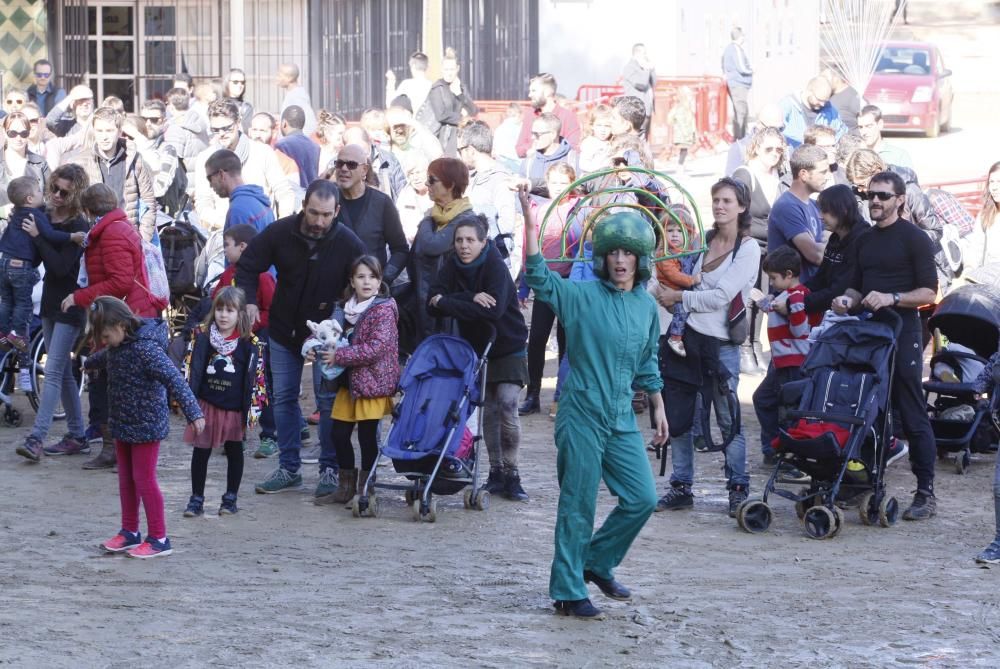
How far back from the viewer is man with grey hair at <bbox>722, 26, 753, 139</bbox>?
85.7 feet

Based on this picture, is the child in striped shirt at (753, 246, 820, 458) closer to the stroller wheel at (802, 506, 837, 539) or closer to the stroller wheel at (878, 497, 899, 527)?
the stroller wheel at (878, 497, 899, 527)

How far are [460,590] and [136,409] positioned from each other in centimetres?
187

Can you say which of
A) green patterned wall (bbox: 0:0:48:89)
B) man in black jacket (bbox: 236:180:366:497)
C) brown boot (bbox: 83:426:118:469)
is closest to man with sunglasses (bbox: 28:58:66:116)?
green patterned wall (bbox: 0:0:48:89)

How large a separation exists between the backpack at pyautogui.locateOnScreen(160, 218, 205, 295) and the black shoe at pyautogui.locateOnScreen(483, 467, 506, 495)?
3872 mm

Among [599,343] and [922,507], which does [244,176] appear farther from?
[599,343]

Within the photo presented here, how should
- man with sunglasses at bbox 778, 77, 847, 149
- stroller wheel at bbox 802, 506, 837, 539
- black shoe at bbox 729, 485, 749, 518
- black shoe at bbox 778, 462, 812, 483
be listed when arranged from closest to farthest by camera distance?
stroller wheel at bbox 802, 506, 837, 539
black shoe at bbox 729, 485, 749, 518
black shoe at bbox 778, 462, 812, 483
man with sunglasses at bbox 778, 77, 847, 149

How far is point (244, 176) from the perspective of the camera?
12.6m

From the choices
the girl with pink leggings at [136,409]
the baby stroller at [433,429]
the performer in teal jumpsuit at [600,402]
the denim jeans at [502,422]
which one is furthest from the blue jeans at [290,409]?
the performer in teal jumpsuit at [600,402]

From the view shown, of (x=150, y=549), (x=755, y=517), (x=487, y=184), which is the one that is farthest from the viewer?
(x=487, y=184)

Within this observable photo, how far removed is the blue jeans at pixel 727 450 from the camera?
8930mm

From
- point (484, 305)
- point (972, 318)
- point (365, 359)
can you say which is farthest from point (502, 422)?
point (972, 318)

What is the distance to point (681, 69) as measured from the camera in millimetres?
29391

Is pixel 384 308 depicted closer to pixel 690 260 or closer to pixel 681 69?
pixel 690 260

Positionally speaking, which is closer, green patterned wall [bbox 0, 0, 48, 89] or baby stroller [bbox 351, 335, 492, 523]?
baby stroller [bbox 351, 335, 492, 523]
